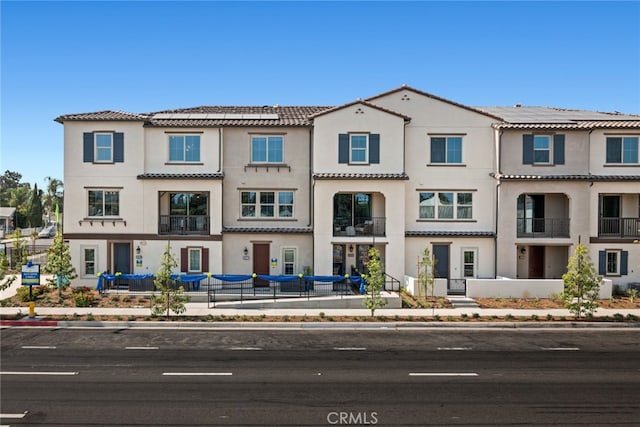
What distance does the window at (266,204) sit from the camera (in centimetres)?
3084

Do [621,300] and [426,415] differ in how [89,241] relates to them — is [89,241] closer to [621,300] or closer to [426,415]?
[426,415]

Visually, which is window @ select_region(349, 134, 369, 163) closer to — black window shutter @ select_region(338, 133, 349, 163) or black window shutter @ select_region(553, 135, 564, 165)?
black window shutter @ select_region(338, 133, 349, 163)

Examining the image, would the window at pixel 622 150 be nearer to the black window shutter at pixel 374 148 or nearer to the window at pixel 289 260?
the black window shutter at pixel 374 148

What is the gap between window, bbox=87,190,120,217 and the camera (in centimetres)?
3014

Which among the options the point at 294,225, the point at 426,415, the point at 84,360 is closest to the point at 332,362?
the point at 426,415

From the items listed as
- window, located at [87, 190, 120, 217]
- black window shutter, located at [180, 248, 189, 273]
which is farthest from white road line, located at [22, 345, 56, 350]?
window, located at [87, 190, 120, 217]

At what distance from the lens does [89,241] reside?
98.1ft

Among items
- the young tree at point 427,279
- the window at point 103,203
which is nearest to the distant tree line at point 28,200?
the window at point 103,203

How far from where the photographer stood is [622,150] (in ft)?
100

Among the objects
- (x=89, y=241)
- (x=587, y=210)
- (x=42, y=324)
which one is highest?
(x=587, y=210)

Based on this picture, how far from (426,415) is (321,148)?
66.1 feet

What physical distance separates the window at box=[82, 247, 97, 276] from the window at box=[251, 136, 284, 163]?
10.6m

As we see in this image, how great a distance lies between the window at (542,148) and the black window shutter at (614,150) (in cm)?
357

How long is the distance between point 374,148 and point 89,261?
17.6m
